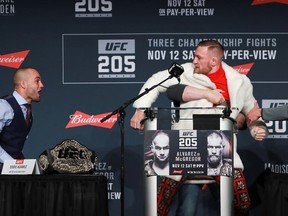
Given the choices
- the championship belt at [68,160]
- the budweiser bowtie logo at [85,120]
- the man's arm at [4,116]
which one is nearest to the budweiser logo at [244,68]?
the budweiser bowtie logo at [85,120]

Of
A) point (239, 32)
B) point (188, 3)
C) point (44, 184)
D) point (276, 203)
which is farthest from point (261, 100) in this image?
point (44, 184)

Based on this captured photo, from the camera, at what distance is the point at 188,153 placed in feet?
16.1

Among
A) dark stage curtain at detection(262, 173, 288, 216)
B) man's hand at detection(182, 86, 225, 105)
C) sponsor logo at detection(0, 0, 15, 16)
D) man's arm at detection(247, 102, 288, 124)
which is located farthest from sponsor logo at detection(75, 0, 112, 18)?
dark stage curtain at detection(262, 173, 288, 216)

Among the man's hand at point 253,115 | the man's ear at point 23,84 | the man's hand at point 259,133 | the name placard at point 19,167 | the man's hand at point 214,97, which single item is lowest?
the name placard at point 19,167

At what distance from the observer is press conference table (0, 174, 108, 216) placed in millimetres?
5379

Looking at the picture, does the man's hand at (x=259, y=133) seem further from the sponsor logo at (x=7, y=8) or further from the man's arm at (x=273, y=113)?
the sponsor logo at (x=7, y=8)

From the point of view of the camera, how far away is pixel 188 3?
266 inches

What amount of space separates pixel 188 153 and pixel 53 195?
1.07 metres

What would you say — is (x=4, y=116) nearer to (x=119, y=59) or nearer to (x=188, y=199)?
(x=119, y=59)

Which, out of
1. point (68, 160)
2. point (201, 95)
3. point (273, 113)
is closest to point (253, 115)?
point (273, 113)

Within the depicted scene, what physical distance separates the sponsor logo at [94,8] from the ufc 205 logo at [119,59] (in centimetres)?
26

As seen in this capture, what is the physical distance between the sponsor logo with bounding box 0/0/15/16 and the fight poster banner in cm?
245

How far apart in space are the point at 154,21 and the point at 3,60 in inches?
53.4

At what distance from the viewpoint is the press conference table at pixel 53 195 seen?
538 centimetres
